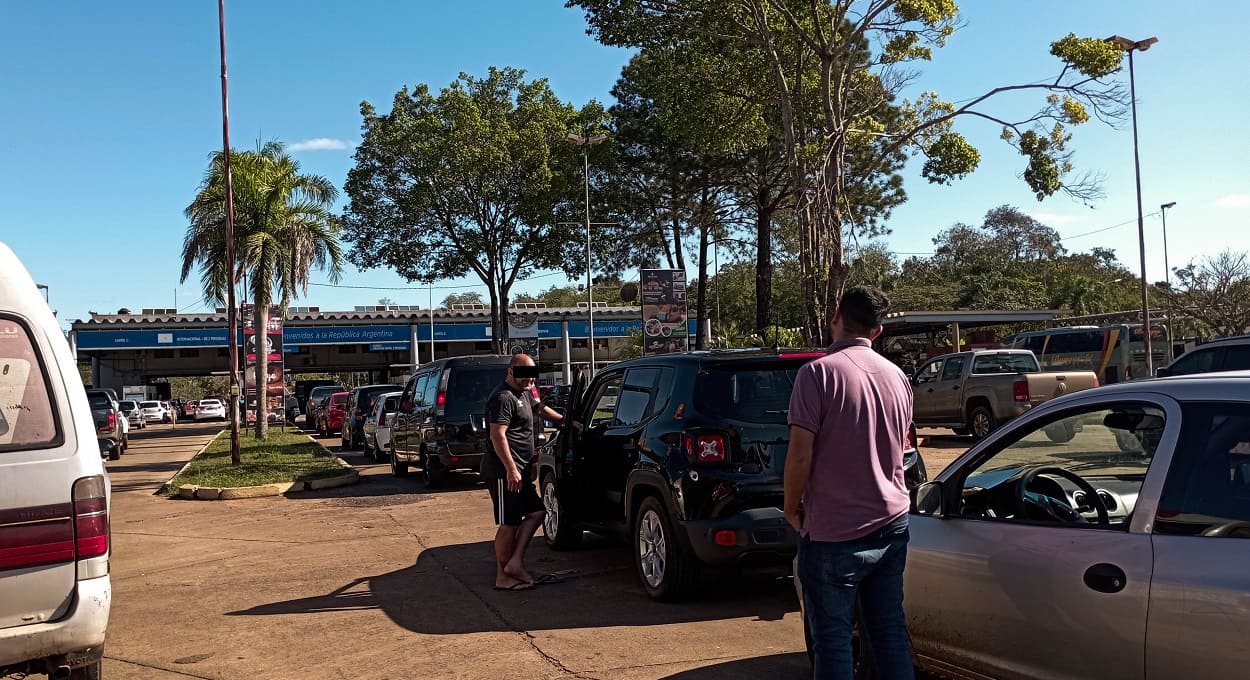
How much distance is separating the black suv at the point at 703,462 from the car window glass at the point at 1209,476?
3.06 m

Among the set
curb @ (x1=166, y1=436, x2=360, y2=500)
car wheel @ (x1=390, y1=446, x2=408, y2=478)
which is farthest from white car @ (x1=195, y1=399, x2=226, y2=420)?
curb @ (x1=166, y1=436, x2=360, y2=500)

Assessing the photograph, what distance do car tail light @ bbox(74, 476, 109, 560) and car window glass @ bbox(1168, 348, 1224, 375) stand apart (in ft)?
32.7

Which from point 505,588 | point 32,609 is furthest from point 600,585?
point 32,609

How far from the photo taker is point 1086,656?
376 centimetres

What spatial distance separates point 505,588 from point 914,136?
51.3 ft

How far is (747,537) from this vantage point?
6555 millimetres

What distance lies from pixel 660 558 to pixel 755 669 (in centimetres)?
162

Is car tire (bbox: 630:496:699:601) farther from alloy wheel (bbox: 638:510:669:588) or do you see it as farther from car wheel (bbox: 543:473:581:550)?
car wheel (bbox: 543:473:581:550)

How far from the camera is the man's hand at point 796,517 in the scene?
388 centimetres

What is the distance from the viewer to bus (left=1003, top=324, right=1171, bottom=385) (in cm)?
3092

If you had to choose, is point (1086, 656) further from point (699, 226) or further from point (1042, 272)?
point (1042, 272)

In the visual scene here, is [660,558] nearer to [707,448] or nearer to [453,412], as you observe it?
[707,448]

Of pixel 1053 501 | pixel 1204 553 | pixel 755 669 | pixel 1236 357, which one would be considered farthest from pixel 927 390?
pixel 1204 553

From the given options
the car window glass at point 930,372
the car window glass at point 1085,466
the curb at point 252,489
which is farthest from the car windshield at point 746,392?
the car window glass at point 930,372
